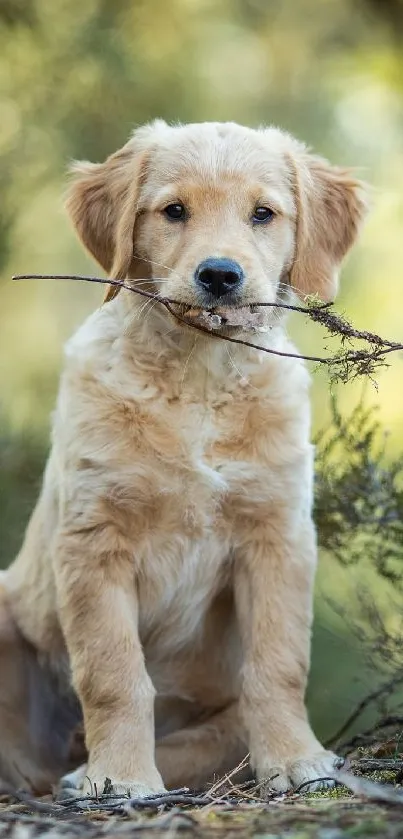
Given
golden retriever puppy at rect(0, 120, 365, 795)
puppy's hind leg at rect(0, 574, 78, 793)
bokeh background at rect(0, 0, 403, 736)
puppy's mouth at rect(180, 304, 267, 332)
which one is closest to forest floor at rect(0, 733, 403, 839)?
golden retriever puppy at rect(0, 120, 365, 795)

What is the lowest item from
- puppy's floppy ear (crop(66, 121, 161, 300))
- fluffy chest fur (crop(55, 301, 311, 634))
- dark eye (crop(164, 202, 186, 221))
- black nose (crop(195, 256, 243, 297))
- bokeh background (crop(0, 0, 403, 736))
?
fluffy chest fur (crop(55, 301, 311, 634))

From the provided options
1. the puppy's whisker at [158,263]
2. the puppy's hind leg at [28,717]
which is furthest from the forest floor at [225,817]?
the puppy's whisker at [158,263]

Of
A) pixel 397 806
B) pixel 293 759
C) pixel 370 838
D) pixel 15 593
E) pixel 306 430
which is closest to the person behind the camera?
pixel 370 838

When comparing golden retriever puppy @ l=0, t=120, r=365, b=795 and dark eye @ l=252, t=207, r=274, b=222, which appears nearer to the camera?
golden retriever puppy @ l=0, t=120, r=365, b=795

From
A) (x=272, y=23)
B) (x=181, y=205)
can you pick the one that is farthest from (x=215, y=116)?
(x=181, y=205)

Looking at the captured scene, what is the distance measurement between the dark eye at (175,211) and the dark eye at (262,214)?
8.7 inches

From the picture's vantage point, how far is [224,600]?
13.6ft

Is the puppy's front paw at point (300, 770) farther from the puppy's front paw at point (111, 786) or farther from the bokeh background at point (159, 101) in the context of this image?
the bokeh background at point (159, 101)

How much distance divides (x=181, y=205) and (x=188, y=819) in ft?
6.53

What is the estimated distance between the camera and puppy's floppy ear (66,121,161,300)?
3.93 metres

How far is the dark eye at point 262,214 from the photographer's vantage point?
3.83 m

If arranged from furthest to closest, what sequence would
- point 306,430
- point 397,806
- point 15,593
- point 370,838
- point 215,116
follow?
1. point 215,116
2. point 15,593
3. point 306,430
4. point 397,806
5. point 370,838

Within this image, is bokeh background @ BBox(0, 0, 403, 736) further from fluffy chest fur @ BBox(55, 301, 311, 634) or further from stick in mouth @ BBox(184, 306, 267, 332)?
stick in mouth @ BBox(184, 306, 267, 332)

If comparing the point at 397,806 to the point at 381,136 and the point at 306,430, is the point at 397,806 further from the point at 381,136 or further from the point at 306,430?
the point at 381,136
